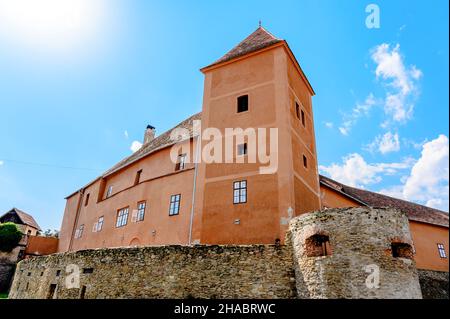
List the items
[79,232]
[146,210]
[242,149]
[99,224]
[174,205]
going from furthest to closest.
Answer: [79,232]
[99,224]
[146,210]
[174,205]
[242,149]

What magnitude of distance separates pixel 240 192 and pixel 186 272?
5238 mm

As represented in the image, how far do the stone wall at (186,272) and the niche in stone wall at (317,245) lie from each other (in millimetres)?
954

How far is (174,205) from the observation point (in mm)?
19391

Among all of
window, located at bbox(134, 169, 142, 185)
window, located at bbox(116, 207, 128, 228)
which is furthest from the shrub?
window, located at bbox(134, 169, 142, 185)

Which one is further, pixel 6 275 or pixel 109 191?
pixel 6 275

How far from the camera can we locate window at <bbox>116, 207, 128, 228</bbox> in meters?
22.7

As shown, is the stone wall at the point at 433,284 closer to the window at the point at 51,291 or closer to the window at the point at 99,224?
the window at the point at 51,291

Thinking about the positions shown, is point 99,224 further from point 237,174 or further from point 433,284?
point 433,284

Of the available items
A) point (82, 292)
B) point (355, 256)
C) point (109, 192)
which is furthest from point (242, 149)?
point (109, 192)

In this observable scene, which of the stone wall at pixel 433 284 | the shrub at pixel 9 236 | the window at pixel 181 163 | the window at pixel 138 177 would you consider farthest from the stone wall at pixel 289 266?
the shrub at pixel 9 236

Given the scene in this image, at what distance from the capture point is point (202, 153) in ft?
61.8

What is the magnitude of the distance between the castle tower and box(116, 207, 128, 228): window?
7.63 metres
